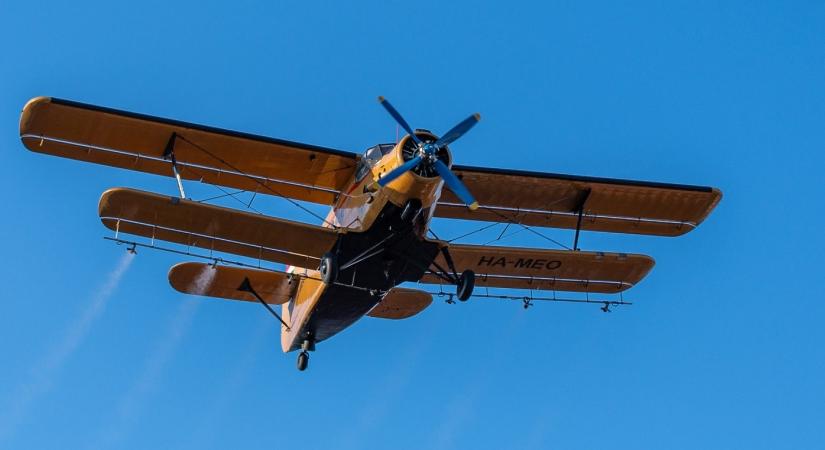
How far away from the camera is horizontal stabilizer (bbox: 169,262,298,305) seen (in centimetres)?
2245

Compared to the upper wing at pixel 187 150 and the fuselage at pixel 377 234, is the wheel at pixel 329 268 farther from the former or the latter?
the upper wing at pixel 187 150

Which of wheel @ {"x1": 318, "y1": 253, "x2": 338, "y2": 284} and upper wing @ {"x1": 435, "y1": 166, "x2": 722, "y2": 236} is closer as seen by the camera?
wheel @ {"x1": 318, "y1": 253, "x2": 338, "y2": 284}

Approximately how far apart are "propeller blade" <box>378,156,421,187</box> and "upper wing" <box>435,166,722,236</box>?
331cm

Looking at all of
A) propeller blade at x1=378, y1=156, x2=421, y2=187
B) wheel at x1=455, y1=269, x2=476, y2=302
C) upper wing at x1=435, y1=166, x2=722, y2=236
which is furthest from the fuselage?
upper wing at x1=435, y1=166, x2=722, y2=236

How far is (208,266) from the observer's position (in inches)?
893

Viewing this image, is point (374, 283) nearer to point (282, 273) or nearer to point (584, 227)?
point (282, 273)

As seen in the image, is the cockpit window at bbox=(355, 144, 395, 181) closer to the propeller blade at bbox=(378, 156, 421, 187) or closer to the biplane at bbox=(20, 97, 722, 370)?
the biplane at bbox=(20, 97, 722, 370)

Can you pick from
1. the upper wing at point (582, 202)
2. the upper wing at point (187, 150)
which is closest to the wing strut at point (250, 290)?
the upper wing at point (187, 150)

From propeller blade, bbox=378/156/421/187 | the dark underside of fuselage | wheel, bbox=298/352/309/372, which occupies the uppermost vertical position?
propeller blade, bbox=378/156/421/187

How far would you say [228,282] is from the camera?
23.4 meters

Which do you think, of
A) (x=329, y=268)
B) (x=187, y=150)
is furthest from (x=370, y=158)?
(x=187, y=150)

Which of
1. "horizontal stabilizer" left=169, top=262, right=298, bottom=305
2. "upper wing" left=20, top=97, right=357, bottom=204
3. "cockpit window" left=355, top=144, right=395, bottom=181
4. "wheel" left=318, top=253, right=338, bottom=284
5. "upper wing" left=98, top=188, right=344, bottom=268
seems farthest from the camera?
"horizontal stabilizer" left=169, top=262, right=298, bottom=305

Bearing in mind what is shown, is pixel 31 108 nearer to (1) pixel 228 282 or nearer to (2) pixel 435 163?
(1) pixel 228 282

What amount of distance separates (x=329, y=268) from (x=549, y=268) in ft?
16.5
